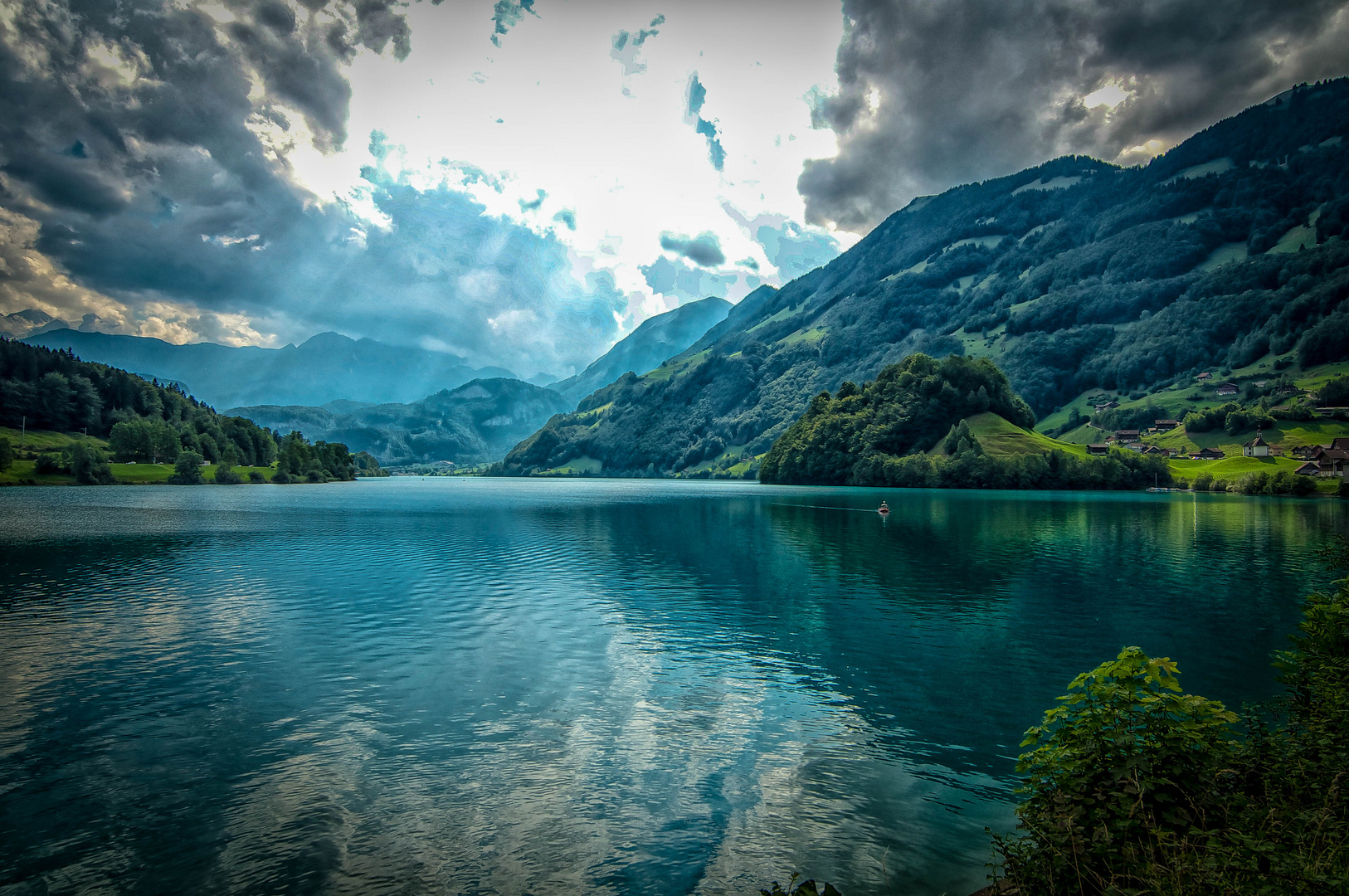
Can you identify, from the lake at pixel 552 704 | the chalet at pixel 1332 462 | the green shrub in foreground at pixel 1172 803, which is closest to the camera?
the green shrub in foreground at pixel 1172 803

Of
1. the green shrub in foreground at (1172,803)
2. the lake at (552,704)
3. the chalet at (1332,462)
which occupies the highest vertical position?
the chalet at (1332,462)

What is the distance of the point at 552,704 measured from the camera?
2481 centimetres

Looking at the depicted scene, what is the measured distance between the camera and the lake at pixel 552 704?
14.9 meters

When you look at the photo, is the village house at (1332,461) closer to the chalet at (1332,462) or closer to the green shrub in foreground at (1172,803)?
the chalet at (1332,462)

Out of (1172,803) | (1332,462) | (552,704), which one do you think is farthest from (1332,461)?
(552,704)

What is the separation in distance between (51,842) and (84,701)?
11.7 meters

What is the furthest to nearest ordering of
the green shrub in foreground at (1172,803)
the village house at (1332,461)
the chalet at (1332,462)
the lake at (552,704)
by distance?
the village house at (1332,461)
the chalet at (1332,462)
the lake at (552,704)
the green shrub in foreground at (1172,803)

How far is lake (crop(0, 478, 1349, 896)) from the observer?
14852 mm

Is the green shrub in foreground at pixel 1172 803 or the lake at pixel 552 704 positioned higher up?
the green shrub in foreground at pixel 1172 803

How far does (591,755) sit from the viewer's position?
20203 millimetres

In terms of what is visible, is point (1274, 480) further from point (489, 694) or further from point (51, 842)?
point (51, 842)

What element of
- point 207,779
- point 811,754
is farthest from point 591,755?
point 207,779

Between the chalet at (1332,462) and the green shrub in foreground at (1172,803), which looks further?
the chalet at (1332,462)

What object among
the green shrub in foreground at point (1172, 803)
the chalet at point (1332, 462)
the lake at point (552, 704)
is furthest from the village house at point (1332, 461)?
the green shrub in foreground at point (1172, 803)
